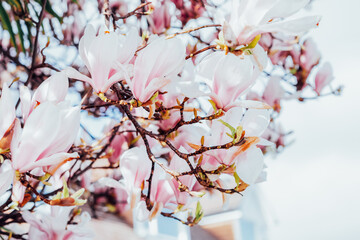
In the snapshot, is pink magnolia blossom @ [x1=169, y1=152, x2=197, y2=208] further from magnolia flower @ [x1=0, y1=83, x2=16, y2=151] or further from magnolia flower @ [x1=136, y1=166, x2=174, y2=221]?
magnolia flower @ [x1=0, y1=83, x2=16, y2=151]

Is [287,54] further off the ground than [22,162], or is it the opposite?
[287,54]

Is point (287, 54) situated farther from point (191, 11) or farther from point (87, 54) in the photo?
point (87, 54)

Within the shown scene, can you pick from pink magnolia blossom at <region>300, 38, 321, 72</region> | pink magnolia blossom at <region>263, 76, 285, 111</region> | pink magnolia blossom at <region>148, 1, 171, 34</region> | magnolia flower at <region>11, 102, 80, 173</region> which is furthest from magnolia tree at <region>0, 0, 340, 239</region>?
pink magnolia blossom at <region>300, 38, 321, 72</region>

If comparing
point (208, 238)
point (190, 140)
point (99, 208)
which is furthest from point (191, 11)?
point (208, 238)

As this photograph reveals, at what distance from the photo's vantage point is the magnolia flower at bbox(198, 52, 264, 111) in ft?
2.42

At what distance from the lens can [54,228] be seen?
1.03 m

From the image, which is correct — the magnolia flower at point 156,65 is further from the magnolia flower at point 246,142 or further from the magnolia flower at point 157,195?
the magnolia flower at point 157,195

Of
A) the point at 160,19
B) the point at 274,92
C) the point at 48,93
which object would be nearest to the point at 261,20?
the point at 48,93

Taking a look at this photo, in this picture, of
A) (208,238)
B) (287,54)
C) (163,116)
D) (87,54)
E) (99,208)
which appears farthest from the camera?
(208,238)

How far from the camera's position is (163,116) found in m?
0.88

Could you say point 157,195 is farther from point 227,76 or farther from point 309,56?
point 309,56

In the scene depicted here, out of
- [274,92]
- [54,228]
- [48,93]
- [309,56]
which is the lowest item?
[54,228]

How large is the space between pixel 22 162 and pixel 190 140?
14.9 inches

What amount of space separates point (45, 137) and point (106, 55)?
18cm
